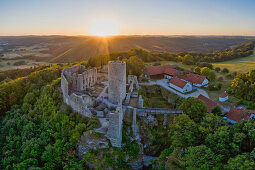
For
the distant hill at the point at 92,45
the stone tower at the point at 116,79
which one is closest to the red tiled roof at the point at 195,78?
the stone tower at the point at 116,79

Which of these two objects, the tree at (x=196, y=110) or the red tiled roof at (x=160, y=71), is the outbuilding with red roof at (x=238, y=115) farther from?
the red tiled roof at (x=160, y=71)

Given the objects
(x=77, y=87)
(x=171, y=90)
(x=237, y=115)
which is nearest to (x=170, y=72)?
(x=171, y=90)

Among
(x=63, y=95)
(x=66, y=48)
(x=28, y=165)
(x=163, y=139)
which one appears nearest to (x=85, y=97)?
(x=63, y=95)

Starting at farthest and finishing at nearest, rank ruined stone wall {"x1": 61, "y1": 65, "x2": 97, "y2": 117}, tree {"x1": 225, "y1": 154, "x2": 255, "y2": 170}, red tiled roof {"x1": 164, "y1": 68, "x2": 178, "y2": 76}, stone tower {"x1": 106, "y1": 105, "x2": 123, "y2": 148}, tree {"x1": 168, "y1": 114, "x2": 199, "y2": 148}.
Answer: red tiled roof {"x1": 164, "y1": 68, "x2": 178, "y2": 76}
ruined stone wall {"x1": 61, "y1": 65, "x2": 97, "y2": 117}
stone tower {"x1": 106, "y1": 105, "x2": 123, "y2": 148}
tree {"x1": 168, "y1": 114, "x2": 199, "y2": 148}
tree {"x1": 225, "y1": 154, "x2": 255, "y2": 170}

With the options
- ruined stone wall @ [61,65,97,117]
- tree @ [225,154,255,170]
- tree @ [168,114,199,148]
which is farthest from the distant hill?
tree @ [225,154,255,170]

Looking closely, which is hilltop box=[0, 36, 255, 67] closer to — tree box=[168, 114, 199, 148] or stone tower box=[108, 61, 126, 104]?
stone tower box=[108, 61, 126, 104]

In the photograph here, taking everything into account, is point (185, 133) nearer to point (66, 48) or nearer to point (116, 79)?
point (116, 79)
